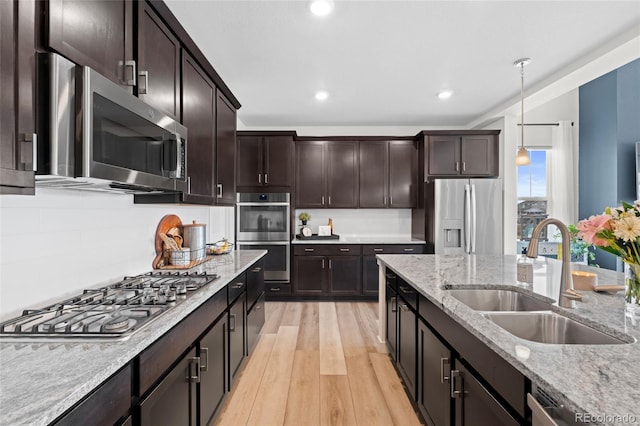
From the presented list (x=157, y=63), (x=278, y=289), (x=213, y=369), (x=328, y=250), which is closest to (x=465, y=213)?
(x=328, y=250)

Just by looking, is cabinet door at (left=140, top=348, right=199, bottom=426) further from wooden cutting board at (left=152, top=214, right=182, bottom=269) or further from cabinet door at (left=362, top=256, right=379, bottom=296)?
cabinet door at (left=362, top=256, right=379, bottom=296)

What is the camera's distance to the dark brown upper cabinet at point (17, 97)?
88cm

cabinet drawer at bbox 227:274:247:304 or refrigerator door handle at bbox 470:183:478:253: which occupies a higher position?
refrigerator door handle at bbox 470:183:478:253

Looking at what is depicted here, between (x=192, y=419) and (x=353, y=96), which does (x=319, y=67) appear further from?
(x=192, y=419)

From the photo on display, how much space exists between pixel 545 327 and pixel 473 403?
467mm

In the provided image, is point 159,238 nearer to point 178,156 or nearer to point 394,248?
point 178,156

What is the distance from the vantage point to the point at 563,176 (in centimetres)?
543

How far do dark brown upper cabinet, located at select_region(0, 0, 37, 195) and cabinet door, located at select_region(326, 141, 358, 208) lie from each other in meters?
4.05

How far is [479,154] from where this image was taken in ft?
15.0

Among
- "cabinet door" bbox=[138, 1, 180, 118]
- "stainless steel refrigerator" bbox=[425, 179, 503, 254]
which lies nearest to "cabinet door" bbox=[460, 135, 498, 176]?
"stainless steel refrigerator" bbox=[425, 179, 503, 254]

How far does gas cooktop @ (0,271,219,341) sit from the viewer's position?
1055 mm

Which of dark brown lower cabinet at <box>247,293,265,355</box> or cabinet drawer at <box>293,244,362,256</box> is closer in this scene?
dark brown lower cabinet at <box>247,293,265,355</box>

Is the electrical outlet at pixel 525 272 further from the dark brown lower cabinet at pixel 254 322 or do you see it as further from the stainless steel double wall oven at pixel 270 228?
the stainless steel double wall oven at pixel 270 228

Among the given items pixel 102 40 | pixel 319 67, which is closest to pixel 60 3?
pixel 102 40
